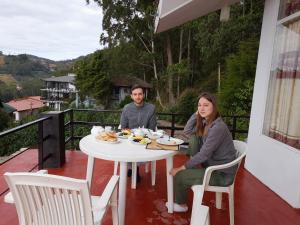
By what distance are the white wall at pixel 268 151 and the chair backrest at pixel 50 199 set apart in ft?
7.45

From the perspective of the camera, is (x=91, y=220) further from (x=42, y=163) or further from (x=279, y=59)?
(x=279, y=59)

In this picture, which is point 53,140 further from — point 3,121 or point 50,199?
→ point 3,121

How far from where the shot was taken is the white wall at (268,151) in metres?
2.62

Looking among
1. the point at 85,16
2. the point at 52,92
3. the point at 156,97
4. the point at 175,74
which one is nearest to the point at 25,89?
the point at 52,92

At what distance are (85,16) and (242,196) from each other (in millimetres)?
18744

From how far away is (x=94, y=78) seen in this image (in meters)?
21.4

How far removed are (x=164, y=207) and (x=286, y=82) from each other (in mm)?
2008

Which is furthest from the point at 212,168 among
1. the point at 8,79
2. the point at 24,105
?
the point at 8,79

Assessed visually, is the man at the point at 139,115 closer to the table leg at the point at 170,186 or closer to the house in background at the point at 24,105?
the table leg at the point at 170,186

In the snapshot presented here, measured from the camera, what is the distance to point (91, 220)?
1264 millimetres

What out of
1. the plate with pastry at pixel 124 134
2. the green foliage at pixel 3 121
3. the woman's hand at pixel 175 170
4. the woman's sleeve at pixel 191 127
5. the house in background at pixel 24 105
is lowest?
the house in background at pixel 24 105

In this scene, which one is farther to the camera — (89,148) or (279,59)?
(279,59)

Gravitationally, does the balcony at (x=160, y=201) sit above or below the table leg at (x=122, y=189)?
below

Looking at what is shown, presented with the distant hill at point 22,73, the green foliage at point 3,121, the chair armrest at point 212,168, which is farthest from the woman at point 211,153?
the distant hill at point 22,73
